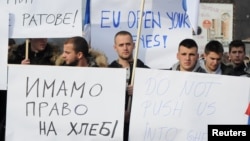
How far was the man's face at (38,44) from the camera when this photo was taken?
3486 millimetres

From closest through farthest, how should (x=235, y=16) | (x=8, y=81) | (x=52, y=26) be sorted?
(x=8, y=81) < (x=52, y=26) < (x=235, y=16)

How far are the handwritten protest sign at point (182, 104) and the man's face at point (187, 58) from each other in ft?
0.74

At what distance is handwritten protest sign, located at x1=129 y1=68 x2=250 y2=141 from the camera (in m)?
2.97

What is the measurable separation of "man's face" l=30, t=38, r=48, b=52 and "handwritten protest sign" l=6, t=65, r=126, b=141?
545mm

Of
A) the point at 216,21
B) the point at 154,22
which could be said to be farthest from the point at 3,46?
the point at 216,21

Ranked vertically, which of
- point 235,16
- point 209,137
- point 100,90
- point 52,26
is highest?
point 235,16

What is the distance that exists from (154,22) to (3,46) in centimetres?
98

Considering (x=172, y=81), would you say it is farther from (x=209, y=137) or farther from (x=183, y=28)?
(x=183, y=28)

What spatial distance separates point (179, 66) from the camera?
3367 millimetres

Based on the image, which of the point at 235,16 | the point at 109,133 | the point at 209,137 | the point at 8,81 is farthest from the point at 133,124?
the point at 235,16

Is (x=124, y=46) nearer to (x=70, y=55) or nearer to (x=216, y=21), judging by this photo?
(x=70, y=55)

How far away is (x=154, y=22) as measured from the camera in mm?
3539

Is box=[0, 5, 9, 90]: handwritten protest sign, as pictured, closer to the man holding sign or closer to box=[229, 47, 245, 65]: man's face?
the man holding sign

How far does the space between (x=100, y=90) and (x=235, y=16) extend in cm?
945
